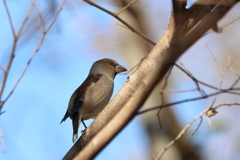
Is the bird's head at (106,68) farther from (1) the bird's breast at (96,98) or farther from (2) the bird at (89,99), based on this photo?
(1) the bird's breast at (96,98)

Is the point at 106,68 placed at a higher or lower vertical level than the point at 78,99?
higher

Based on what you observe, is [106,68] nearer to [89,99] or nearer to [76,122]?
[89,99]

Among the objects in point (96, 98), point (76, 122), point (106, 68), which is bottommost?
point (76, 122)

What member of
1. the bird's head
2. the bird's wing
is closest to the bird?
the bird's wing

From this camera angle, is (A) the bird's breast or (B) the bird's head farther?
(B) the bird's head

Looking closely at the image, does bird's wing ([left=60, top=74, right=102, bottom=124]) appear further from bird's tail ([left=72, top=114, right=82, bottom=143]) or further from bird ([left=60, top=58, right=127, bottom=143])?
bird's tail ([left=72, top=114, right=82, bottom=143])

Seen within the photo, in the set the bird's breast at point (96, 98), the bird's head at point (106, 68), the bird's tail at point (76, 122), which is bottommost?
the bird's tail at point (76, 122)

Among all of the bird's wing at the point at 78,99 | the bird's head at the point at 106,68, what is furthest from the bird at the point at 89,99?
the bird's head at the point at 106,68

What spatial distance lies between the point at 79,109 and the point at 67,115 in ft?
0.97

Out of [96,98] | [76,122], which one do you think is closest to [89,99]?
[96,98]

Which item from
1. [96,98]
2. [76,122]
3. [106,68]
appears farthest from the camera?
[106,68]

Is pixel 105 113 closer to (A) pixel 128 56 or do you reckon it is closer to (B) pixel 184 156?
(B) pixel 184 156

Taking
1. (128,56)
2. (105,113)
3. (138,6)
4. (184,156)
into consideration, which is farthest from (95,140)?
(138,6)

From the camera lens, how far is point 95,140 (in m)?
2.17
